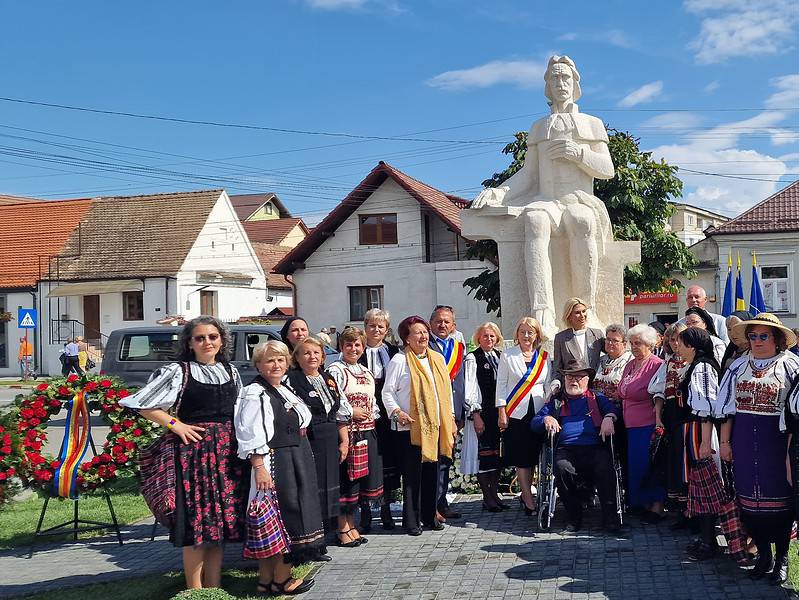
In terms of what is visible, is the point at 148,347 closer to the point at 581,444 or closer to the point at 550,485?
the point at 550,485

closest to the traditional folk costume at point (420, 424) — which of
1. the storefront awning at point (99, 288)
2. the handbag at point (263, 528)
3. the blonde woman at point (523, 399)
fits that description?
the blonde woman at point (523, 399)

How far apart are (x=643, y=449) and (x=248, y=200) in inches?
2103

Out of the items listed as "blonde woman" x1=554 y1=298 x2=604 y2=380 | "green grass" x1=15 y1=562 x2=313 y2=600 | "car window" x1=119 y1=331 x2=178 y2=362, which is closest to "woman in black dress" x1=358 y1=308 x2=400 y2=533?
"green grass" x1=15 y1=562 x2=313 y2=600

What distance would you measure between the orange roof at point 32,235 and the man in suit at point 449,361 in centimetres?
3044

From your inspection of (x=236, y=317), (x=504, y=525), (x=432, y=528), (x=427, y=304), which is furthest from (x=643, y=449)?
(x=236, y=317)

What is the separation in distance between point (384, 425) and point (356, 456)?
421mm

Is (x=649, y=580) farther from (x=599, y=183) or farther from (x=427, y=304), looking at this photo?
(x=427, y=304)

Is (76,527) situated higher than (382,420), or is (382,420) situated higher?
(382,420)

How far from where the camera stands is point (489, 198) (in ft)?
27.9

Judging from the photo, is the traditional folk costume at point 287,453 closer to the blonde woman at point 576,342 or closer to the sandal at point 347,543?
the sandal at point 347,543

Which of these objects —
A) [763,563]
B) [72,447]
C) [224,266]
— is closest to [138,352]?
[72,447]

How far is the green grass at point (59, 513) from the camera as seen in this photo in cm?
691

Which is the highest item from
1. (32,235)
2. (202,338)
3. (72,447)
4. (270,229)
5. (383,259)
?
(270,229)

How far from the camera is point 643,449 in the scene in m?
6.12
